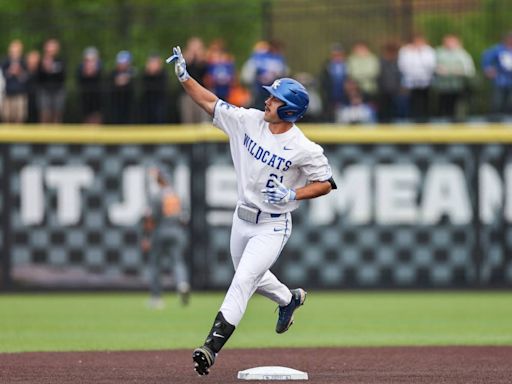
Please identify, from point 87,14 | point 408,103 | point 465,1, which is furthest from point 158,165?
point 465,1

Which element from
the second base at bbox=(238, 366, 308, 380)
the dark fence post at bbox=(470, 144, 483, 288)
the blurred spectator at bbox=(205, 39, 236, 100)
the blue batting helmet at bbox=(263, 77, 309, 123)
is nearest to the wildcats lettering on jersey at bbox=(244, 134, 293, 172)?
the blue batting helmet at bbox=(263, 77, 309, 123)

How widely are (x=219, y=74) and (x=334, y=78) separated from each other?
7.01ft

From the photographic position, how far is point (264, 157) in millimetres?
11008

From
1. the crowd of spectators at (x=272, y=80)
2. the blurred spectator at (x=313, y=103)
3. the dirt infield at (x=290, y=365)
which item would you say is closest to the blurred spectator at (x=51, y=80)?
the crowd of spectators at (x=272, y=80)

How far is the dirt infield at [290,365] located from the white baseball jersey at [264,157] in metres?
1.63

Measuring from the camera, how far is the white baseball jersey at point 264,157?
11.0m

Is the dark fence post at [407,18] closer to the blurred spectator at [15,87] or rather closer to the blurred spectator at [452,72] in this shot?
the blurred spectator at [452,72]

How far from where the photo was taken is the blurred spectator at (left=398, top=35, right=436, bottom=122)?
23.6m

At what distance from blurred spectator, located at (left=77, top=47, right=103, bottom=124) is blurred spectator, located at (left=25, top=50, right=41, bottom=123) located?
2.68 ft

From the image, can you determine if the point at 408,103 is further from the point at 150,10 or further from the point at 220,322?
the point at 220,322

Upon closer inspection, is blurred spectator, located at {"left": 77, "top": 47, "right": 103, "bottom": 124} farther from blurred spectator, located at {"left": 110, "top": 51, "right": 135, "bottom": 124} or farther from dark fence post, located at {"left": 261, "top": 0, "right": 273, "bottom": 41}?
dark fence post, located at {"left": 261, "top": 0, "right": 273, "bottom": 41}

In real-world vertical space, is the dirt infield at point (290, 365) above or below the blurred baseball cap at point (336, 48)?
below

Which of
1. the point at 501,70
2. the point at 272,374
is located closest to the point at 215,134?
the point at 501,70

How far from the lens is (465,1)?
2478 centimetres
